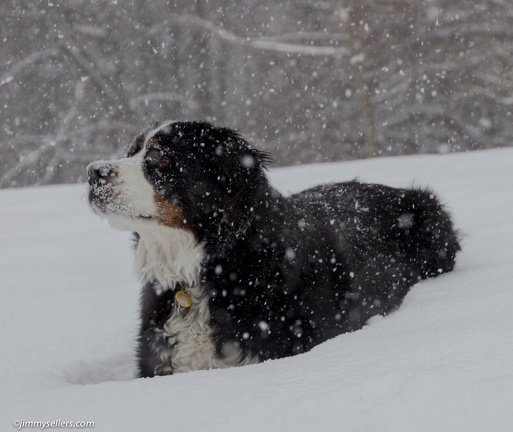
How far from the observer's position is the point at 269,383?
7.35ft

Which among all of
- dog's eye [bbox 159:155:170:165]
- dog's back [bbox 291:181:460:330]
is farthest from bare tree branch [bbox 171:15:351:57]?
dog's eye [bbox 159:155:170:165]

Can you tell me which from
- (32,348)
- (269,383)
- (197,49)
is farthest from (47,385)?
(197,49)

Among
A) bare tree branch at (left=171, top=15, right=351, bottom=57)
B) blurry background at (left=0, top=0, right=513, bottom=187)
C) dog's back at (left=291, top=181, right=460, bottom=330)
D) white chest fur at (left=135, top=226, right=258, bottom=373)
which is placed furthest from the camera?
blurry background at (left=0, top=0, right=513, bottom=187)

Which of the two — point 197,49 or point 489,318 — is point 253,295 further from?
point 197,49

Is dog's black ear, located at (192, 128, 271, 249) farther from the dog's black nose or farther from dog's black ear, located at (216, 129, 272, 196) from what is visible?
the dog's black nose

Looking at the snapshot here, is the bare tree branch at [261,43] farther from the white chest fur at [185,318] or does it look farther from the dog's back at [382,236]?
the white chest fur at [185,318]

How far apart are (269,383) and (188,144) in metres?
1.79

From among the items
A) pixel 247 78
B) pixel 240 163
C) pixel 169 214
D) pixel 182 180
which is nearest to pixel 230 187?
pixel 240 163

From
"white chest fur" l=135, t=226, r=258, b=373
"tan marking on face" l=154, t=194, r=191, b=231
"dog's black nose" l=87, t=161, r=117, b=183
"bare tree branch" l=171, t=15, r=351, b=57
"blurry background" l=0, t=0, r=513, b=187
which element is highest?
"dog's black nose" l=87, t=161, r=117, b=183

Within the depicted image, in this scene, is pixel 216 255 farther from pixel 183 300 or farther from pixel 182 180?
pixel 182 180

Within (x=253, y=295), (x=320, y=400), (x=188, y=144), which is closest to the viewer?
(x=320, y=400)

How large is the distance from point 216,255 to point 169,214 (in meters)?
0.33

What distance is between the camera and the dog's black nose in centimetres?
338

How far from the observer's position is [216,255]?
11.6ft
